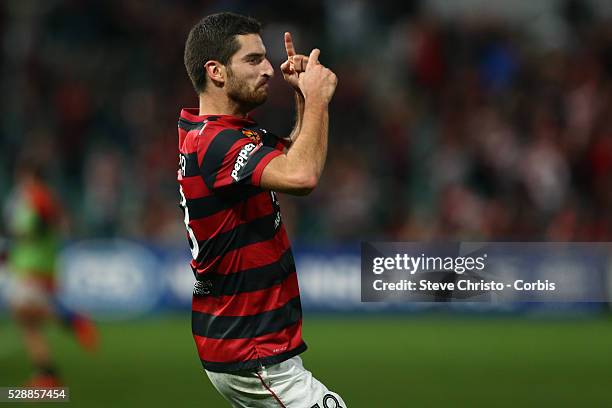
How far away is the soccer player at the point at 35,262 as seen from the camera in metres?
10.4

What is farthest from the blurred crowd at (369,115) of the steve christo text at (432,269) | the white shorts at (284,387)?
the white shorts at (284,387)

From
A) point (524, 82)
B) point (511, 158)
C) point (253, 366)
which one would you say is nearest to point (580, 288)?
point (511, 158)

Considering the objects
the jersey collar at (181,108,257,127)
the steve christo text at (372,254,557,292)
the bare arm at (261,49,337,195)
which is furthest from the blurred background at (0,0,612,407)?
the bare arm at (261,49,337,195)

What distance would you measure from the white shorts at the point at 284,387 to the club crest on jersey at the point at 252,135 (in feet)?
2.92

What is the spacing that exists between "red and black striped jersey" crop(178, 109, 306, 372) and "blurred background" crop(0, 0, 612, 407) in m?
7.59

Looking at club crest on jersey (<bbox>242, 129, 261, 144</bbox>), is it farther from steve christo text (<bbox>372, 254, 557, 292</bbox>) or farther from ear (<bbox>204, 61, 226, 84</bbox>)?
steve christo text (<bbox>372, 254, 557, 292</bbox>)

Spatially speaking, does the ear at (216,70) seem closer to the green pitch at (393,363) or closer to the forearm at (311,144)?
the forearm at (311,144)

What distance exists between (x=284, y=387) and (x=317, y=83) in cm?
121

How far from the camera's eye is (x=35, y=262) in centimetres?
1061

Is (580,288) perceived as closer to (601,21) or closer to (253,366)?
(601,21)

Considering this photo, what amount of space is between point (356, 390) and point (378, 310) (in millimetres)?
5101

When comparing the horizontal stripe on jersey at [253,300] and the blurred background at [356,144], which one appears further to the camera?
the blurred background at [356,144]

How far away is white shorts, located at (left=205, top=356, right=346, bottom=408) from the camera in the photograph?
168 inches

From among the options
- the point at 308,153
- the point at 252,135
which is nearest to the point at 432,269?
the point at 252,135
